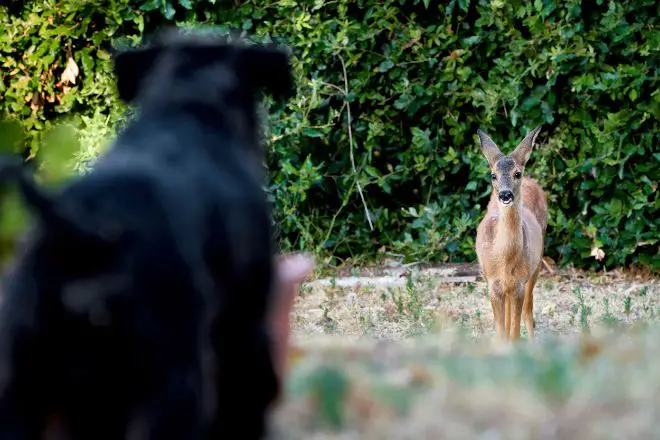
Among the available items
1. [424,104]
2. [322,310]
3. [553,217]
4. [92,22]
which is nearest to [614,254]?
[553,217]

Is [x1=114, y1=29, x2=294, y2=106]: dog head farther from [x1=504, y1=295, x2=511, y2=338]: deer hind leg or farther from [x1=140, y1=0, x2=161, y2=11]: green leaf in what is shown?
[x1=140, y1=0, x2=161, y2=11]: green leaf

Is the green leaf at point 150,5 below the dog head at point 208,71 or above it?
below

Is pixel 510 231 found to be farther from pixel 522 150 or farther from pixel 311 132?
pixel 311 132

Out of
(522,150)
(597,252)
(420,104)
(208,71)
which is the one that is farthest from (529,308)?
(208,71)

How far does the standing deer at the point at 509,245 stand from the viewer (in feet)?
23.2

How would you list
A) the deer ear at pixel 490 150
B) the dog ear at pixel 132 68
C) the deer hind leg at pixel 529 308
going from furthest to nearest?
the deer ear at pixel 490 150 < the deer hind leg at pixel 529 308 < the dog ear at pixel 132 68

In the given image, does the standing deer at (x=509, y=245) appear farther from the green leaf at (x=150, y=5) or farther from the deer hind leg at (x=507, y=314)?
the green leaf at (x=150, y=5)

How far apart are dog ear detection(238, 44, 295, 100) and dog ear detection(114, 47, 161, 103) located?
296 millimetres

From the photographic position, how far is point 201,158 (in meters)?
2.26

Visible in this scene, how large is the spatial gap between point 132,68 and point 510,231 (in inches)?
182

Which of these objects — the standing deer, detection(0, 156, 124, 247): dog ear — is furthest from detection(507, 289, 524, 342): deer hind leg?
detection(0, 156, 124, 247): dog ear

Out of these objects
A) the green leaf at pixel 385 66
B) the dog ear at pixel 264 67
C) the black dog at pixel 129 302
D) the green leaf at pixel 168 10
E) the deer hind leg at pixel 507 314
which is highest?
the dog ear at pixel 264 67

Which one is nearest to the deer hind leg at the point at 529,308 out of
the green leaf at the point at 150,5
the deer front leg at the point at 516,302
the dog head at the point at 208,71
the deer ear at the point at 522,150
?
the deer front leg at the point at 516,302

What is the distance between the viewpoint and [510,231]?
23.7 feet
